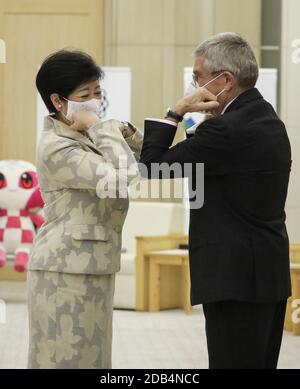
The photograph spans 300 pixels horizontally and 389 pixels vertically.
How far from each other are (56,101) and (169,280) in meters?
5.08

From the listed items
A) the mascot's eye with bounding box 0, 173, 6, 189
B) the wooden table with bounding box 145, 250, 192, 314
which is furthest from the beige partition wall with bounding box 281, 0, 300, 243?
the mascot's eye with bounding box 0, 173, 6, 189

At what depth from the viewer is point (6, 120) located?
937cm

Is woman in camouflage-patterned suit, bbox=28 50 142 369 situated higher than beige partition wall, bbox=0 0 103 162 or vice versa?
beige partition wall, bbox=0 0 103 162

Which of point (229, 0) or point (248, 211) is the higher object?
point (229, 0)

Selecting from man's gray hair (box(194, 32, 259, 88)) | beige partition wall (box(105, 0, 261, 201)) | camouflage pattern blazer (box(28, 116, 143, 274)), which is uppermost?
beige partition wall (box(105, 0, 261, 201))

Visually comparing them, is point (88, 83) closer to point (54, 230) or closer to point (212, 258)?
point (54, 230)

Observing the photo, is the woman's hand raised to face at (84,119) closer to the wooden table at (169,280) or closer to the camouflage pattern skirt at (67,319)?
the camouflage pattern skirt at (67,319)

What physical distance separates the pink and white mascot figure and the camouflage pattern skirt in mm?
5325

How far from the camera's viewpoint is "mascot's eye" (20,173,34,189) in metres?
7.70

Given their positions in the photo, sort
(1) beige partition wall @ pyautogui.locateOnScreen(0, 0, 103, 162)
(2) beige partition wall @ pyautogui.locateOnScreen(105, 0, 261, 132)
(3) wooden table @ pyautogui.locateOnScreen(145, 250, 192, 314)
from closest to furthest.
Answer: (3) wooden table @ pyautogui.locateOnScreen(145, 250, 192, 314)
(2) beige partition wall @ pyautogui.locateOnScreen(105, 0, 261, 132)
(1) beige partition wall @ pyautogui.locateOnScreen(0, 0, 103, 162)

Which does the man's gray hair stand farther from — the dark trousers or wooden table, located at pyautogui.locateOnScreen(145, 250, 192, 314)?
wooden table, located at pyautogui.locateOnScreen(145, 250, 192, 314)

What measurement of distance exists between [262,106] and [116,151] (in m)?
0.41
